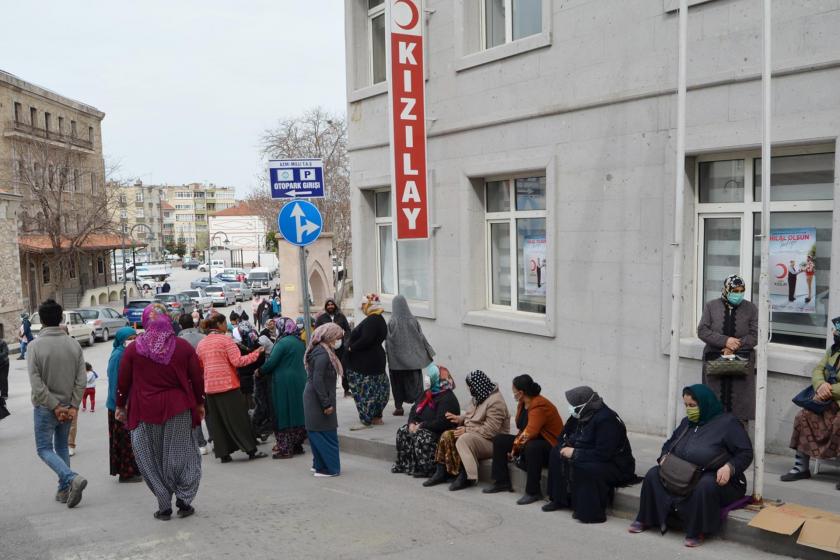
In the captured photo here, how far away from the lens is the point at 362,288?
13.6 metres

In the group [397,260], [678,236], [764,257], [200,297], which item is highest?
[678,236]

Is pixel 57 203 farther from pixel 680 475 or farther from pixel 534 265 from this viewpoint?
pixel 680 475

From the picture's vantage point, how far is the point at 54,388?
749cm

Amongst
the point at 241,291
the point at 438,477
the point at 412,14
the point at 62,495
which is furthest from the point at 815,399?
the point at 241,291

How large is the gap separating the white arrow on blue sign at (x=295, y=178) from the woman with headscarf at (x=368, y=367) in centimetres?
184

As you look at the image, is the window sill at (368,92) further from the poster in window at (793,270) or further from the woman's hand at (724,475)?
the woman's hand at (724,475)

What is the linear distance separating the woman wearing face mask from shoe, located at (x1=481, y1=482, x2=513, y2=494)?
2.10m

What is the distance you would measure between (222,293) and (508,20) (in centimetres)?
4560

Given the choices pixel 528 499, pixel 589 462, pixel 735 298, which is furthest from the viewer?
pixel 735 298

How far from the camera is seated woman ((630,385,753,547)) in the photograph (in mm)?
5770

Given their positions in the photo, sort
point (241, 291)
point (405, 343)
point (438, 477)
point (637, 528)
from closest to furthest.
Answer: point (637, 528), point (438, 477), point (405, 343), point (241, 291)

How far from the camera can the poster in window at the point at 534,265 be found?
10.3 meters

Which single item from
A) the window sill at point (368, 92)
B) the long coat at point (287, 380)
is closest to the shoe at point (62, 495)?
the long coat at point (287, 380)

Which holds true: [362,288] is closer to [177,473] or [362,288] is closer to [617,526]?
[177,473]
